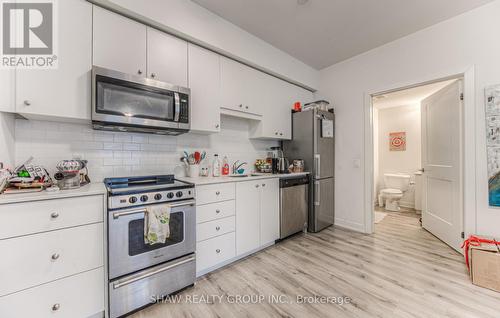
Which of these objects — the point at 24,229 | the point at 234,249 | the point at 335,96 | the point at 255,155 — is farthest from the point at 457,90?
the point at 24,229

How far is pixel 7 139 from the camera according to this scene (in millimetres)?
1421

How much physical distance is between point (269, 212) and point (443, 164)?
2533mm

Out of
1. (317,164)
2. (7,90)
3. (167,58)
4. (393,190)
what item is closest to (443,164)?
(317,164)

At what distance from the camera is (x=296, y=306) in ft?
5.15

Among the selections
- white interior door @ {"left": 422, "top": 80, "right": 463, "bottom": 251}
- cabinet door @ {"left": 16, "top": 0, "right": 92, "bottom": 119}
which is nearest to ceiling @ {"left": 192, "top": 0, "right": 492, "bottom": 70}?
white interior door @ {"left": 422, "top": 80, "right": 463, "bottom": 251}

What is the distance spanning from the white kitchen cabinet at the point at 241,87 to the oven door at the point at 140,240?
138cm

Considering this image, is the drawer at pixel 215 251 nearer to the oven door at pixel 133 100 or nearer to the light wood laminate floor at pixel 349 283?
the light wood laminate floor at pixel 349 283

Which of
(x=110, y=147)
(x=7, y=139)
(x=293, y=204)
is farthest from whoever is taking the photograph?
(x=293, y=204)

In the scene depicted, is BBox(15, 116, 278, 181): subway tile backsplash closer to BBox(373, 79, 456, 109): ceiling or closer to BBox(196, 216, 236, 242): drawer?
BBox(196, 216, 236, 242): drawer

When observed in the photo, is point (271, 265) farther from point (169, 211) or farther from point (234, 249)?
point (169, 211)

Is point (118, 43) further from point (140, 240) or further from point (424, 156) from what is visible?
point (424, 156)

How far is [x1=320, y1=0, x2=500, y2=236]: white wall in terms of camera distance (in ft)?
6.88

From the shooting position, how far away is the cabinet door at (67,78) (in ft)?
4.47

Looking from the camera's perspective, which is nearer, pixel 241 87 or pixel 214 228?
pixel 214 228
